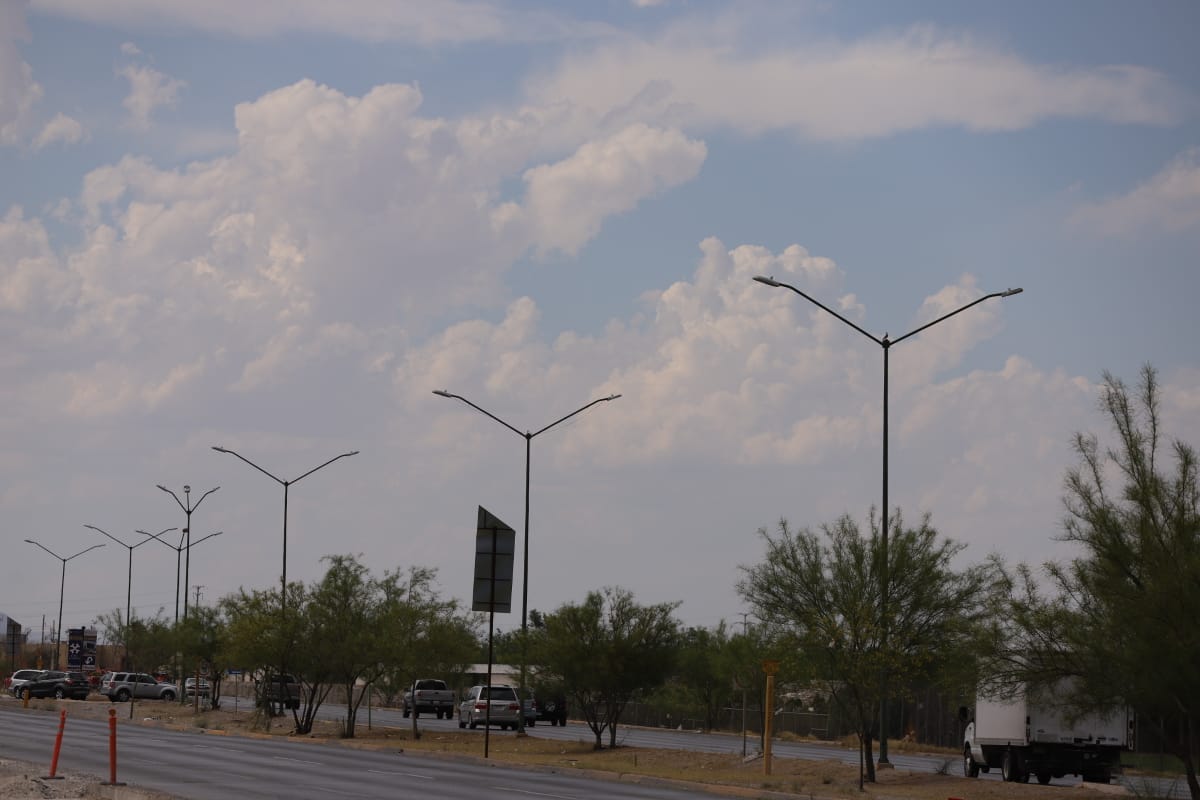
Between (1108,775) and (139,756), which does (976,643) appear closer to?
(1108,775)

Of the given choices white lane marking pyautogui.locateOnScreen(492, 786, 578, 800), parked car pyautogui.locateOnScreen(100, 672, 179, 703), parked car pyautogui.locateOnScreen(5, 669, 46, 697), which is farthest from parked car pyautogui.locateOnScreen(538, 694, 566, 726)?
white lane marking pyautogui.locateOnScreen(492, 786, 578, 800)

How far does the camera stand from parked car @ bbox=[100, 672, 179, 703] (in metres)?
85.1

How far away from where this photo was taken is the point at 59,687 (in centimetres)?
8650

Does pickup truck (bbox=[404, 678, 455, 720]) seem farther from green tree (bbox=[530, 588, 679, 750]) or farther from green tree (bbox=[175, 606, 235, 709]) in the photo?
green tree (bbox=[530, 588, 679, 750])

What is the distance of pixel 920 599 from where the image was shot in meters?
32.7

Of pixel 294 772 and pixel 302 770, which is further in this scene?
pixel 302 770

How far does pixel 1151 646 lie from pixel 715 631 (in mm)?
61070

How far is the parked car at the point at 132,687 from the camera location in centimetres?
8506

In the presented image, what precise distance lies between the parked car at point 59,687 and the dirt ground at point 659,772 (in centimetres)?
3211

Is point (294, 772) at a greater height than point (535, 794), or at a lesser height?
lesser

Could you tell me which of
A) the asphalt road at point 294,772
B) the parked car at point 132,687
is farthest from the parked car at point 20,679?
the asphalt road at point 294,772

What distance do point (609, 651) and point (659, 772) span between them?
Result: 8763mm

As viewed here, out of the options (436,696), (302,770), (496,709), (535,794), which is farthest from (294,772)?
(436,696)

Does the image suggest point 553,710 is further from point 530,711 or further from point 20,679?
point 20,679
